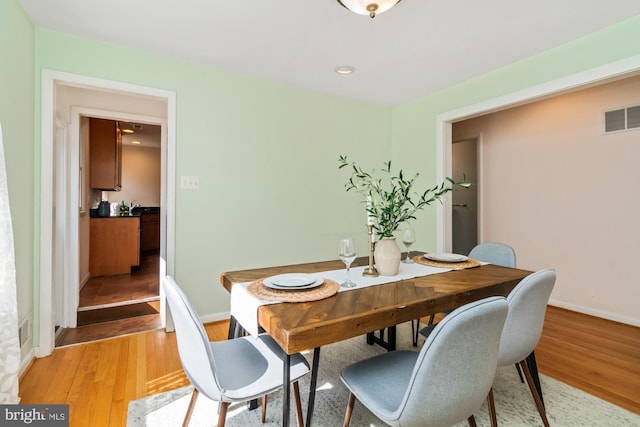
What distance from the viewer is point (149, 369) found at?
2.07m

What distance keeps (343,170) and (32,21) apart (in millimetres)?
2818

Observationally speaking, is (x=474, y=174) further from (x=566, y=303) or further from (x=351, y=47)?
(x=351, y=47)

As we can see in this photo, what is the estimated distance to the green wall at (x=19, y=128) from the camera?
5.71 feet

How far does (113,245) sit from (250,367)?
4.39 metres

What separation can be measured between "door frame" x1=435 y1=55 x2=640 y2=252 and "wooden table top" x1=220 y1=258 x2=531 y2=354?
1583 mm

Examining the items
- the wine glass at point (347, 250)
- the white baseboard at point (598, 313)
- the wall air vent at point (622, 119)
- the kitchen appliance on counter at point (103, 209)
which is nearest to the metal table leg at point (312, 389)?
the wine glass at point (347, 250)

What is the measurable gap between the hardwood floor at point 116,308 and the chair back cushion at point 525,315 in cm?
274

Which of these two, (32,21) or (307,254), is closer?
(32,21)

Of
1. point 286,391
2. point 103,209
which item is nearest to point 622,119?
point 286,391

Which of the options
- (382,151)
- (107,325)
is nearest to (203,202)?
(107,325)

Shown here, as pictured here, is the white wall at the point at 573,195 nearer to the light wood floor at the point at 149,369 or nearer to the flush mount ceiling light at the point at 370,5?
the light wood floor at the point at 149,369

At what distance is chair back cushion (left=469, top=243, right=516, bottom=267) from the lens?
2.20 metres

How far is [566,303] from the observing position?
10.8ft

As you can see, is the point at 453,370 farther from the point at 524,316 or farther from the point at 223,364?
the point at 223,364
